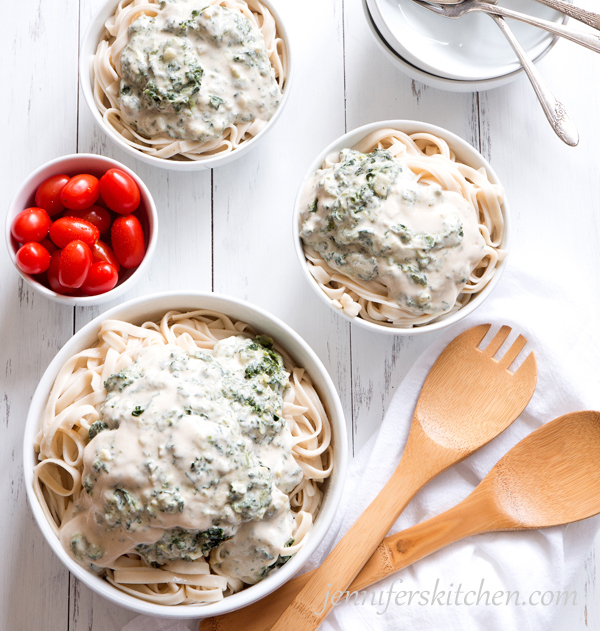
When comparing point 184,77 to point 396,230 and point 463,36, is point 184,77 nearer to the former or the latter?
point 396,230

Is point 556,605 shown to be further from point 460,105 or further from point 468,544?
point 460,105

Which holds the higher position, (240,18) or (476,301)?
(240,18)

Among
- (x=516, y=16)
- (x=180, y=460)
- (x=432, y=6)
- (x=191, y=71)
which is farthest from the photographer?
(x=432, y=6)

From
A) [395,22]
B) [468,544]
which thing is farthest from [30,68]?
[468,544]

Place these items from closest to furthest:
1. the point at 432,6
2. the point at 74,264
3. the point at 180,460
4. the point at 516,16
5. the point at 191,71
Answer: the point at 180,460 < the point at 74,264 < the point at 191,71 < the point at 516,16 < the point at 432,6

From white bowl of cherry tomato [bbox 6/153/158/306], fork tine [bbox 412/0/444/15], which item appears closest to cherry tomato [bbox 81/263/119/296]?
white bowl of cherry tomato [bbox 6/153/158/306]

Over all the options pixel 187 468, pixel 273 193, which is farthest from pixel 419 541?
pixel 273 193
